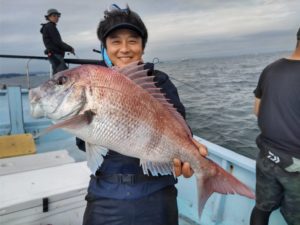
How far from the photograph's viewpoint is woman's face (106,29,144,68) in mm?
2186

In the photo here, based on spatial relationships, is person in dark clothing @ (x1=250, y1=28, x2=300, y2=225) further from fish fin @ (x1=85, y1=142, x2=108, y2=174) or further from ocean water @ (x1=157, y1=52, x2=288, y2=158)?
ocean water @ (x1=157, y1=52, x2=288, y2=158)

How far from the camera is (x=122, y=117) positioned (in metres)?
1.65

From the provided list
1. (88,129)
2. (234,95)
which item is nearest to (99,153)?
(88,129)

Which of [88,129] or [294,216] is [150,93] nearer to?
[88,129]

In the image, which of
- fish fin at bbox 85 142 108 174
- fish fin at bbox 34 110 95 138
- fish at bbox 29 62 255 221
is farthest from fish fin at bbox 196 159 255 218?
fish fin at bbox 34 110 95 138

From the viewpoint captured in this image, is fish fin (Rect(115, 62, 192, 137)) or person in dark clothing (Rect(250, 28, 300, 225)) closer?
fish fin (Rect(115, 62, 192, 137))

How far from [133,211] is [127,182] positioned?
7.8 inches

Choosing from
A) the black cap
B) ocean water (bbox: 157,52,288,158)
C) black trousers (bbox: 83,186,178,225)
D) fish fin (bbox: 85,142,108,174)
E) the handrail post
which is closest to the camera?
fish fin (bbox: 85,142,108,174)

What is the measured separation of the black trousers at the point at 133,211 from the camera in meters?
2.04

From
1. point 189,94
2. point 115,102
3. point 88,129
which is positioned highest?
point 115,102

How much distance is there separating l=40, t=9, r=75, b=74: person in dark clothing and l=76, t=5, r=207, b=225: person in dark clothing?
21.6ft

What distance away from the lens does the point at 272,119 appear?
310 cm

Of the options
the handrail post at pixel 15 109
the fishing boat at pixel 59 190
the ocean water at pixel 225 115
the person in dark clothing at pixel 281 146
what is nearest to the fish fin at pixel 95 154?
the fishing boat at pixel 59 190

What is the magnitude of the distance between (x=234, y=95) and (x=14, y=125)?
11.9 metres
